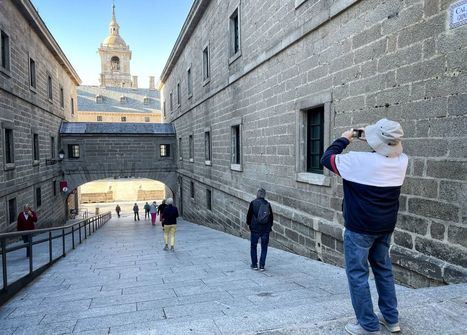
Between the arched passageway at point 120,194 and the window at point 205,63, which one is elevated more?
the window at point 205,63

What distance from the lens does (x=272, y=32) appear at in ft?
25.5

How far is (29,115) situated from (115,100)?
42.8m

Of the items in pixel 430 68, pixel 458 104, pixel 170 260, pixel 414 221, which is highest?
pixel 430 68

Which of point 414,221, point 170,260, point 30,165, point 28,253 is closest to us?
point 414,221

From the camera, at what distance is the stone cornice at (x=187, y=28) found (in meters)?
13.8

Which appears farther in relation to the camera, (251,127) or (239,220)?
(239,220)

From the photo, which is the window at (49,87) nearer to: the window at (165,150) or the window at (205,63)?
the window at (165,150)

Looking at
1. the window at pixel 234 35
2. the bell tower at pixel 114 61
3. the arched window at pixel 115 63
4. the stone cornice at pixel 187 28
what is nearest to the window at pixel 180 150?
the stone cornice at pixel 187 28

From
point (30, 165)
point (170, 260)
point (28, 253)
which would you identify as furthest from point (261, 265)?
point (30, 165)

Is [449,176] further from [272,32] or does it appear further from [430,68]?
[272,32]

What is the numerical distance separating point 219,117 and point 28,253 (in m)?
8.09

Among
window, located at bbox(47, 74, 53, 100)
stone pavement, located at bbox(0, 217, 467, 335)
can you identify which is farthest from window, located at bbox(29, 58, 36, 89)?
→ stone pavement, located at bbox(0, 217, 467, 335)

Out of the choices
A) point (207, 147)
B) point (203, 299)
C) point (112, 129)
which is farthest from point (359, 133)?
point (112, 129)

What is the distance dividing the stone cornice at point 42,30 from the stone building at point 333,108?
7676 mm
